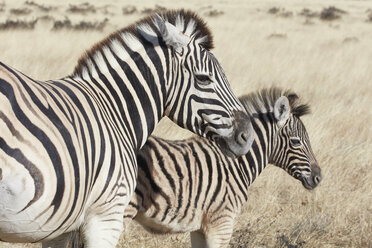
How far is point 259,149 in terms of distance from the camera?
17.5 feet

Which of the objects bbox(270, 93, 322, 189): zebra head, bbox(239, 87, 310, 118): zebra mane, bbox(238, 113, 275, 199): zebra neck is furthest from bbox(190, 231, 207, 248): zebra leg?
bbox(239, 87, 310, 118): zebra mane

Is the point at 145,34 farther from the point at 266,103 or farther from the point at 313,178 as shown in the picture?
the point at 313,178

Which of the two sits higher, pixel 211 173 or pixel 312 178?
pixel 211 173

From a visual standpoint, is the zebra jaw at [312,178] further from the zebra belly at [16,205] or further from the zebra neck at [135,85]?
the zebra belly at [16,205]

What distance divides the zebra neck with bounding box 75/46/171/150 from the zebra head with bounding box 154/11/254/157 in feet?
0.28

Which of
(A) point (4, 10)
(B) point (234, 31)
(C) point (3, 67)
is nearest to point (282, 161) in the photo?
(C) point (3, 67)

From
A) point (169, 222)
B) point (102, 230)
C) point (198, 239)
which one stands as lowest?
point (198, 239)

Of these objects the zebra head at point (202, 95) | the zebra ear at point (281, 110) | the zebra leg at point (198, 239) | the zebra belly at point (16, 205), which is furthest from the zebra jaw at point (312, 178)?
the zebra belly at point (16, 205)

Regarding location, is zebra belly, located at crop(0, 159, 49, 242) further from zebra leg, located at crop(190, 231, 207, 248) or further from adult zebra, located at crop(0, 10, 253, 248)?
zebra leg, located at crop(190, 231, 207, 248)

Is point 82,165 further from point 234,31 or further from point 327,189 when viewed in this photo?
point 234,31

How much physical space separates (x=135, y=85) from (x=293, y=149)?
81.9 inches

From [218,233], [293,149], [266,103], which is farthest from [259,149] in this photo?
[218,233]

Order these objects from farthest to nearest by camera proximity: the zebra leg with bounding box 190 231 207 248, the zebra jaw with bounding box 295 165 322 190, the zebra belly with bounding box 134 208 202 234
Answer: the zebra jaw with bounding box 295 165 322 190, the zebra leg with bounding box 190 231 207 248, the zebra belly with bounding box 134 208 202 234

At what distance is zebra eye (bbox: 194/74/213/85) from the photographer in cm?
379
